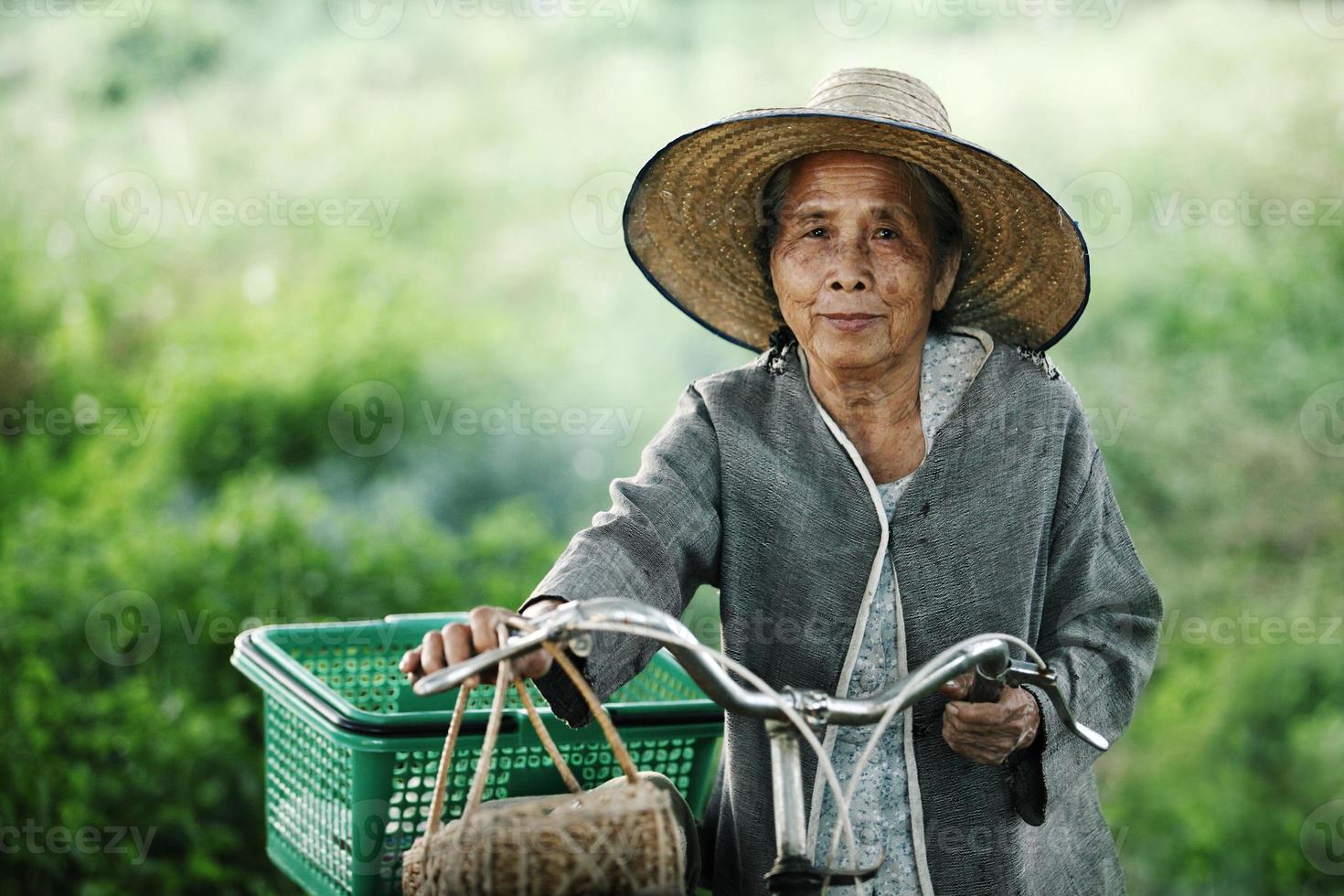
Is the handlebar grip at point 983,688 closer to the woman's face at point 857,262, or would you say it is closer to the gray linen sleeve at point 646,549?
the gray linen sleeve at point 646,549

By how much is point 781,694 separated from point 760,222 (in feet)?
3.47

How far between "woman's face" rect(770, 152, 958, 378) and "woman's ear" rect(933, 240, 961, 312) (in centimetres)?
10

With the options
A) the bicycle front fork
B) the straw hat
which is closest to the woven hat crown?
the straw hat

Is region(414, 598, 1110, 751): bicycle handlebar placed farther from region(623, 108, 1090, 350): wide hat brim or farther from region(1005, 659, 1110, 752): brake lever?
region(623, 108, 1090, 350): wide hat brim

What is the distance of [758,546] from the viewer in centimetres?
222

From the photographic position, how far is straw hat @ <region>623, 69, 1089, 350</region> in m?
2.13

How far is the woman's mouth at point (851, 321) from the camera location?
7.09ft

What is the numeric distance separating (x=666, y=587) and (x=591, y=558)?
0.58 feet

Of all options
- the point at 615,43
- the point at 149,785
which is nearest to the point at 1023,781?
the point at 149,785

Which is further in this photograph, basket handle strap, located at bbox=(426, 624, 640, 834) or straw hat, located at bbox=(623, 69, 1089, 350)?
straw hat, located at bbox=(623, 69, 1089, 350)

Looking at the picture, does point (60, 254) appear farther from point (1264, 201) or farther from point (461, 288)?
point (1264, 201)

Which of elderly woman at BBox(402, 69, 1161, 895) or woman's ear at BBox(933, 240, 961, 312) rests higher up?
woman's ear at BBox(933, 240, 961, 312)

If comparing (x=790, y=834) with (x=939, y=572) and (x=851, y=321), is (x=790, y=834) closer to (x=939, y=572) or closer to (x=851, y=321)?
(x=939, y=572)

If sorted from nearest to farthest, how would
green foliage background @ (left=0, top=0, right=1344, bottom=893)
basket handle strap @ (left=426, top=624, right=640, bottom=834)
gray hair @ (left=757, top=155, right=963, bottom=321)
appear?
basket handle strap @ (left=426, top=624, right=640, bottom=834)
gray hair @ (left=757, top=155, right=963, bottom=321)
green foliage background @ (left=0, top=0, right=1344, bottom=893)
